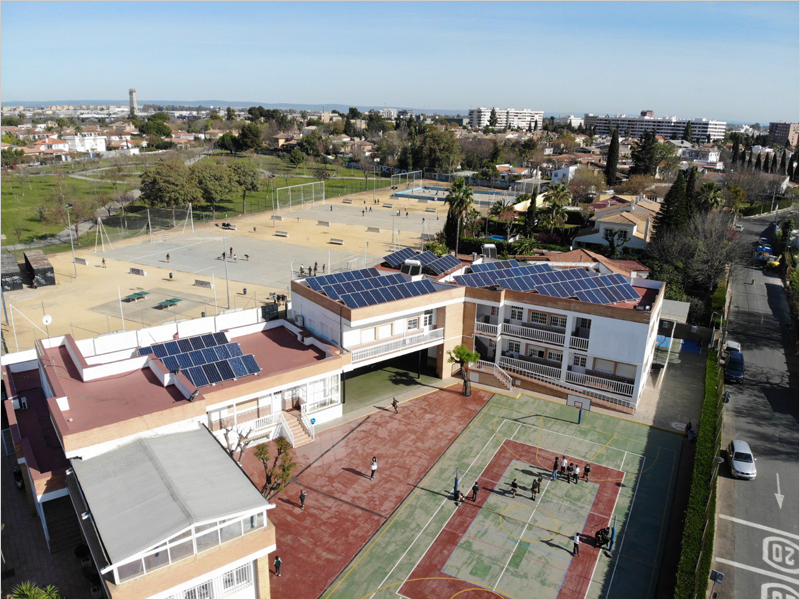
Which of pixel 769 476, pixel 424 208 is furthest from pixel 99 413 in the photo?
pixel 424 208

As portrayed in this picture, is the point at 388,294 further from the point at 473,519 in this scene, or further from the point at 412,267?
the point at 473,519

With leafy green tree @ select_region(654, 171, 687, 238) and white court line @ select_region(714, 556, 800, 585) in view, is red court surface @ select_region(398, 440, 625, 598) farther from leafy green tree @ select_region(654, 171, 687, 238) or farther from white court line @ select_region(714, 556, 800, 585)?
leafy green tree @ select_region(654, 171, 687, 238)

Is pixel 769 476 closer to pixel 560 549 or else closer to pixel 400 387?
pixel 560 549

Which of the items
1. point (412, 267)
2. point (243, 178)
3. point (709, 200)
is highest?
point (709, 200)

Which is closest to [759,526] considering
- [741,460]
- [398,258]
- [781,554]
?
[781,554]

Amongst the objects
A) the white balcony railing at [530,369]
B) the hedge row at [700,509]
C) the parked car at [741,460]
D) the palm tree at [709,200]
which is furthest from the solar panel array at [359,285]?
the palm tree at [709,200]

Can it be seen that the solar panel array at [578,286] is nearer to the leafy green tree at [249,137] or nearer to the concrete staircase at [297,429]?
the concrete staircase at [297,429]
